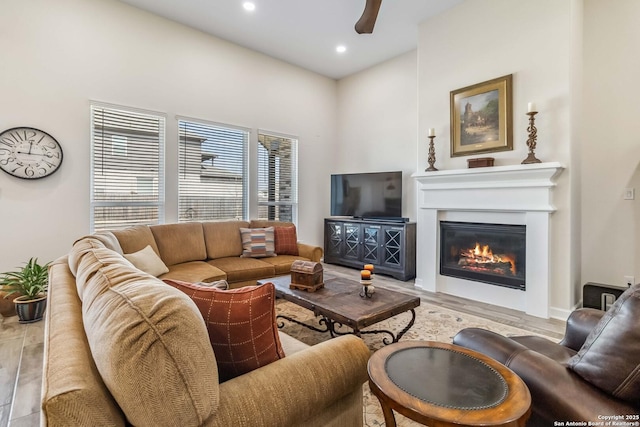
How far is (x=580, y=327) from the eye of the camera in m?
1.58

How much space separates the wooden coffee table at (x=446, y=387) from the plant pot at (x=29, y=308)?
3310mm

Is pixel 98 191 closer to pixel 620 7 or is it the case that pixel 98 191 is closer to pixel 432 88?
pixel 432 88

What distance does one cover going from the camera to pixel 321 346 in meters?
1.21

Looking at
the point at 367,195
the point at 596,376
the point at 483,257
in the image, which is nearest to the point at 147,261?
the point at 596,376

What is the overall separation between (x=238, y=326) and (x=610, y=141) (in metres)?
4.19

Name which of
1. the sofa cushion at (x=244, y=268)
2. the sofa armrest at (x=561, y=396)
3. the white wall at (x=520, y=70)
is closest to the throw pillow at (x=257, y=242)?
the sofa cushion at (x=244, y=268)

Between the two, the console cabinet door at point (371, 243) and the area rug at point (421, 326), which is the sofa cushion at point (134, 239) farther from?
the console cabinet door at point (371, 243)

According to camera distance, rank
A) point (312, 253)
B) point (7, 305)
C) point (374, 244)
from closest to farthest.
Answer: point (7, 305) < point (312, 253) < point (374, 244)

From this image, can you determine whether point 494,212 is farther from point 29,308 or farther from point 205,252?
point 29,308

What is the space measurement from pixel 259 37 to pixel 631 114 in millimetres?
4590

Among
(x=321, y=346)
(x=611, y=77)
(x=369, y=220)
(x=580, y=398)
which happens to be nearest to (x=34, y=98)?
(x=321, y=346)

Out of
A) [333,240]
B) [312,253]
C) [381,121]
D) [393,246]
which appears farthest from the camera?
Result: [333,240]

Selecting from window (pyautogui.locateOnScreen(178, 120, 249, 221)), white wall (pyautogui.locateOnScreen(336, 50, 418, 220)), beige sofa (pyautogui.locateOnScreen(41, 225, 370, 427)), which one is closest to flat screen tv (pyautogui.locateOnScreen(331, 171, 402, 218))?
white wall (pyautogui.locateOnScreen(336, 50, 418, 220))

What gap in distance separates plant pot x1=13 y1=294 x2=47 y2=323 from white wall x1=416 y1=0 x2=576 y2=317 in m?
4.61
